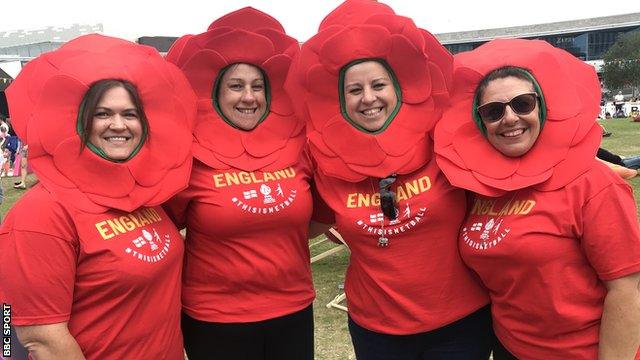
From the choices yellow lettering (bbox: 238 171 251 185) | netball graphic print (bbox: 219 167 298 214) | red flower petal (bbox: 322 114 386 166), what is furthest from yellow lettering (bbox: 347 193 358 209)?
yellow lettering (bbox: 238 171 251 185)

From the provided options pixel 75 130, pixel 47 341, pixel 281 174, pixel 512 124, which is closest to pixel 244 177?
pixel 281 174

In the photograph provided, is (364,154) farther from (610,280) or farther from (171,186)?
(610,280)

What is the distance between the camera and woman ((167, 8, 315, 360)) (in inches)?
89.0

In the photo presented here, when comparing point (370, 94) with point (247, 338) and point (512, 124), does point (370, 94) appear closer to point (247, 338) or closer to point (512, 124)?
point (512, 124)

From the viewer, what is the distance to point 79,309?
1.80 m

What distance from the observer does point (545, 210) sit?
1808 millimetres

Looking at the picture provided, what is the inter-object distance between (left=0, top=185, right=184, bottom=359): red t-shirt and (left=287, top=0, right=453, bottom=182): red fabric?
844 mm

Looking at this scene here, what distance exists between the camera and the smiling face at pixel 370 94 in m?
2.22

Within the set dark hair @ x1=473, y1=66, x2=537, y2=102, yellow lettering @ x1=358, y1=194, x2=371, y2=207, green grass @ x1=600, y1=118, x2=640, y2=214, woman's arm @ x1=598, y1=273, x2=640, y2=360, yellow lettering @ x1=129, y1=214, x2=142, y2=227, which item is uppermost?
dark hair @ x1=473, y1=66, x2=537, y2=102

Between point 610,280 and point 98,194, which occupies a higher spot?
point 98,194

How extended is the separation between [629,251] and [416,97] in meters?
1.04

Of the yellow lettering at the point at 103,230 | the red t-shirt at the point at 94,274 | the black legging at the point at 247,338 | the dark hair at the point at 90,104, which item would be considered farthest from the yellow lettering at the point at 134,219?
the black legging at the point at 247,338

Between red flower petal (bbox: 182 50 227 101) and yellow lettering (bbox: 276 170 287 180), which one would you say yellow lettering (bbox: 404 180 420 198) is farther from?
red flower petal (bbox: 182 50 227 101)

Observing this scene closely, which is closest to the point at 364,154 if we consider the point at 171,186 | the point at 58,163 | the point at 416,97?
the point at 416,97
